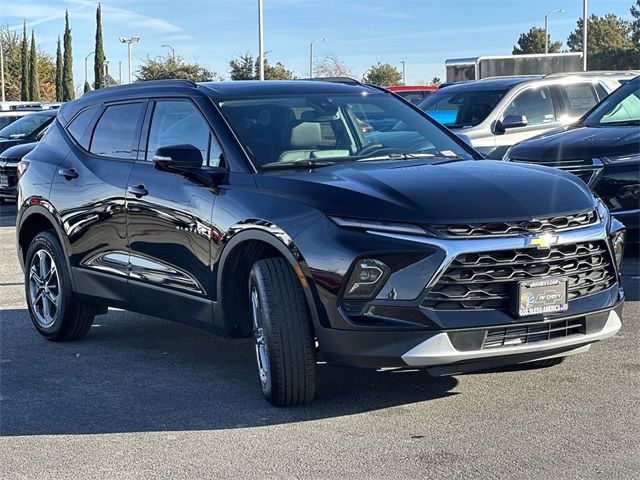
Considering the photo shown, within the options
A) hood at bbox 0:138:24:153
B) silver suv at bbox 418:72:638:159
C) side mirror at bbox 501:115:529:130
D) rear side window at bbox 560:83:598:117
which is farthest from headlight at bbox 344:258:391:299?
hood at bbox 0:138:24:153

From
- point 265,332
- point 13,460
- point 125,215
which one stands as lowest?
point 13,460

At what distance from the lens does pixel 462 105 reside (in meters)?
14.4

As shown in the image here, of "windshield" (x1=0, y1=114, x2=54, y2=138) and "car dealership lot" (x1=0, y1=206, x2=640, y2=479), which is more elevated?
"windshield" (x1=0, y1=114, x2=54, y2=138)

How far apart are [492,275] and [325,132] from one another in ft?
5.91

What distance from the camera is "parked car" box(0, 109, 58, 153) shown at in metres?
20.0

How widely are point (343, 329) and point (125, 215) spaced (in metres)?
2.18

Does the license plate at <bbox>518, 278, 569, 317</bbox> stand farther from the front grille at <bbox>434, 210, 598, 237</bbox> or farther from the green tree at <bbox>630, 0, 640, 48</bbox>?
the green tree at <bbox>630, 0, 640, 48</bbox>

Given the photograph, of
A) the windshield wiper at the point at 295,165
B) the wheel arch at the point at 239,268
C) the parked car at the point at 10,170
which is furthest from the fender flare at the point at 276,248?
the parked car at the point at 10,170

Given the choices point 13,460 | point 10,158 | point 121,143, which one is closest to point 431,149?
point 121,143

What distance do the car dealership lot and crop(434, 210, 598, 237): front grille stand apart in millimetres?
926

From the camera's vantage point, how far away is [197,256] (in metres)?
6.13

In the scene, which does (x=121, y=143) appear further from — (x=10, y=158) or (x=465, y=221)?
(x=10, y=158)

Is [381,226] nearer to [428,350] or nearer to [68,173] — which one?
[428,350]

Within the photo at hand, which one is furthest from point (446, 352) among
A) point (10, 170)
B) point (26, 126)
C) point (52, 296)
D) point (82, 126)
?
point (26, 126)
